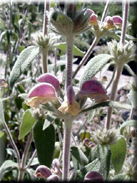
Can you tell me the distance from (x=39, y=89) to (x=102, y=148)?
31cm

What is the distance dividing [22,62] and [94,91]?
0.31 metres

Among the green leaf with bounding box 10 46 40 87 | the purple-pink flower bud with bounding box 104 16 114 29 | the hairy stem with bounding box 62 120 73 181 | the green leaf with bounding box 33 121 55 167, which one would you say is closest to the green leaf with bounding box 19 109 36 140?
the green leaf with bounding box 33 121 55 167

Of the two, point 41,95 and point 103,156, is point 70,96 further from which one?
point 103,156

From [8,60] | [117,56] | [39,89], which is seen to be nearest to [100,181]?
[39,89]

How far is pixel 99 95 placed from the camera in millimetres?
617

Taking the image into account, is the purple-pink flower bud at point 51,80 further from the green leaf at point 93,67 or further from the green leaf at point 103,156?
the green leaf at point 103,156

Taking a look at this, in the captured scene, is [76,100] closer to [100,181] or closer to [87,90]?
[87,90]

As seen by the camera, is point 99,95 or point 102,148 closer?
point 99,95

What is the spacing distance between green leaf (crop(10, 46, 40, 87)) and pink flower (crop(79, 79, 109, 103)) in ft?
0.76

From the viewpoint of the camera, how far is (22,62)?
83cm

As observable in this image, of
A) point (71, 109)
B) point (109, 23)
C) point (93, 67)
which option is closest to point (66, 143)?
point (71, 109)

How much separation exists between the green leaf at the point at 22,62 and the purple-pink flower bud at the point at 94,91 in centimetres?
23

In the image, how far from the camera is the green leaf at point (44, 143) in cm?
73

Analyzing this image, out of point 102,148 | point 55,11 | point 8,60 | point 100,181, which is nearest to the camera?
point 55,11
